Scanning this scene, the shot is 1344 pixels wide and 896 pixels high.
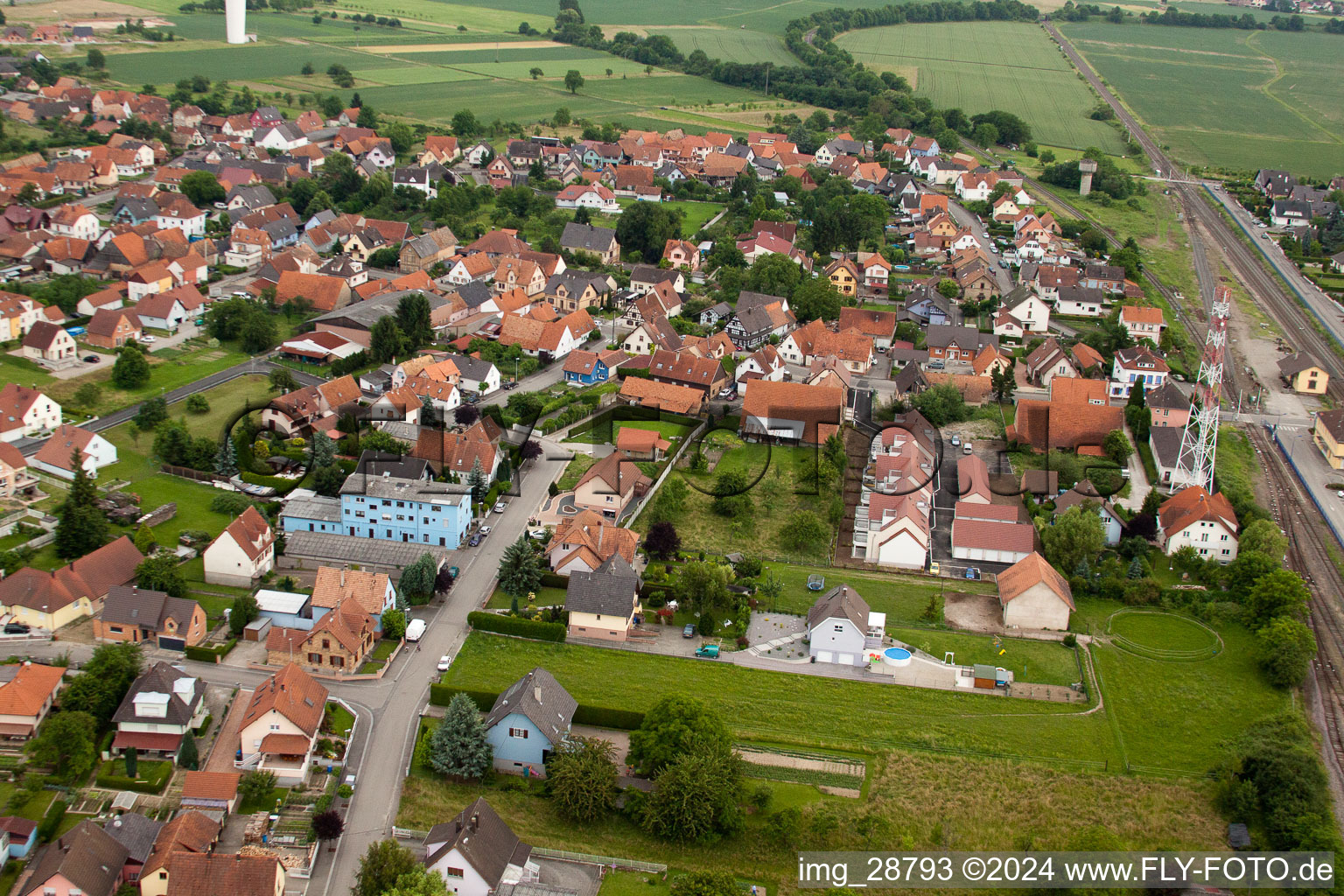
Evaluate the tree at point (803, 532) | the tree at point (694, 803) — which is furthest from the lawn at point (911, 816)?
the tree at point (803, 532)

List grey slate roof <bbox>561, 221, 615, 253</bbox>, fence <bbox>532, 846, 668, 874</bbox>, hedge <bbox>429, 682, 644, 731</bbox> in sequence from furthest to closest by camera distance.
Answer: grey slate roof <bbox>561, 221, 615, 253</bbox> → hedge <bbox>429, 682, 644, 731</bbox> → fence <bbox>532, 846, 668, 874</bbox>

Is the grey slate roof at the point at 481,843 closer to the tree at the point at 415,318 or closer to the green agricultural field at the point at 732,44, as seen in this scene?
the tree at the point at 415,318

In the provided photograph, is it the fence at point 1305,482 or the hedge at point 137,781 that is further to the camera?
the fence at point 1305,482

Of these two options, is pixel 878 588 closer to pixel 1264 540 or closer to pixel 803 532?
pixel 803 532

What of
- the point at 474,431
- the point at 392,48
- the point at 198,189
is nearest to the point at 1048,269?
the point at 474,431

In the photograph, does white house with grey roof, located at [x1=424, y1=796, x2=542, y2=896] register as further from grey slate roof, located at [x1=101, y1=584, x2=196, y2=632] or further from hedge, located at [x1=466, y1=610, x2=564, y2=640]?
grey slate roof, located at [x1=101, y1=584, x2=196, y2=632]

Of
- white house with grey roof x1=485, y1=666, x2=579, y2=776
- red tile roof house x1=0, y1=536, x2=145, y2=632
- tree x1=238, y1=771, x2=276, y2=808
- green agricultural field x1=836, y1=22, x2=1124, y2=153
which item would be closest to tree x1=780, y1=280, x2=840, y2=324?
white house with grey roof x1=485, y1=666, x2=579, y2=776
